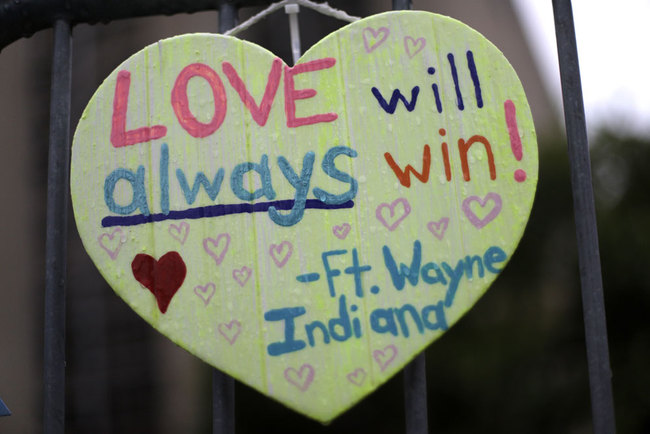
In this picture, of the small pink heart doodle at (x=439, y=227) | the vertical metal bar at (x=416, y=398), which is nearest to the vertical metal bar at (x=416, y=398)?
the vertical metal bar at (x=416, y=398)

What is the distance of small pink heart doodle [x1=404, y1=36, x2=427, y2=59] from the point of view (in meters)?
0.70

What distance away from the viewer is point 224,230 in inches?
26.9

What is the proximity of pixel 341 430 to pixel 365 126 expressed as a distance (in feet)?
8.41

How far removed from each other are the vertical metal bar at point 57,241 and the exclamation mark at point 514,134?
0.41 m

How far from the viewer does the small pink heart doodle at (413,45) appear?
2.29ft

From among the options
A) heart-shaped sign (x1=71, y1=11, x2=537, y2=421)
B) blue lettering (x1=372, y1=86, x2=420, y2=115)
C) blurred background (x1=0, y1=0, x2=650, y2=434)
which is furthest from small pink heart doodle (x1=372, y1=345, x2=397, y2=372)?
blurred background (x1=0, y1=0, x2=650, y2=434)

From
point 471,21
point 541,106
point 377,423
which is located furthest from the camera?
point 541,106

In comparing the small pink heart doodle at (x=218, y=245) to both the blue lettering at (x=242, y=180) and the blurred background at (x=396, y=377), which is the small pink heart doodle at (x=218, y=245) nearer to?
the blue lettering at (x=242, y=180)

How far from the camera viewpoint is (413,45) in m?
0.70

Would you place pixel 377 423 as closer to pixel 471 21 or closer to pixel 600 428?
pixel 471 21

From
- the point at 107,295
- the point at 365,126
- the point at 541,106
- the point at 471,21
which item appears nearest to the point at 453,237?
the point at 365,126

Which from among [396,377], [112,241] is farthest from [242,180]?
[396,377]

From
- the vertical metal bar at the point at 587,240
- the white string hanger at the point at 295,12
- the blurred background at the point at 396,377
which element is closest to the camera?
the vertical metal bar at the point at 587,240

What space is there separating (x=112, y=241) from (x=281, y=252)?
15 centimetres
